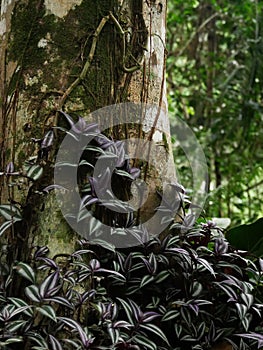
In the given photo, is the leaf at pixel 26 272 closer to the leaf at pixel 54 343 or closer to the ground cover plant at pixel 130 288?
the ground cover plant at pixel 130 288

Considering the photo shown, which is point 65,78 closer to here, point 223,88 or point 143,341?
point 143,341

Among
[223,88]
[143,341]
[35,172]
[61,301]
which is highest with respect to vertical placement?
[223,88]

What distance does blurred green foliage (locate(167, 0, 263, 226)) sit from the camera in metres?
4.46


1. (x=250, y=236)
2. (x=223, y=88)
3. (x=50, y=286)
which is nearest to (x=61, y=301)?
(x=50, y=286)

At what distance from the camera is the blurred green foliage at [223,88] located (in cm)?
446

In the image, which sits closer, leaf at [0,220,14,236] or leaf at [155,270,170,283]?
leaf at [0,220,14,236]

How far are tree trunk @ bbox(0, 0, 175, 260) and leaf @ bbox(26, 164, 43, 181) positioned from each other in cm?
6

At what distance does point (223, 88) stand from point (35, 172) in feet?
10.5

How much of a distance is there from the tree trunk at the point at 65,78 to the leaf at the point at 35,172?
0.18 feet

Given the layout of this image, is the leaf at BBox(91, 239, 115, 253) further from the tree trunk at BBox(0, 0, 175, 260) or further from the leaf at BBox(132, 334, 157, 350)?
the leaf at BBox(132, 334, 157, 350)

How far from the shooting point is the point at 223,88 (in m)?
4.49

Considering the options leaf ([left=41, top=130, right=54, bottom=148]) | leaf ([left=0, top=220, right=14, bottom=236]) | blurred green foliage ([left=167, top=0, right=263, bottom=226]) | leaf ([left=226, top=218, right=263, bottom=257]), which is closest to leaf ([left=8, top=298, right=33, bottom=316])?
leaf ([left=0, top=220, right=14, bottom=236])

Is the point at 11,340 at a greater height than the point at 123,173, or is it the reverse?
the point at 123,173

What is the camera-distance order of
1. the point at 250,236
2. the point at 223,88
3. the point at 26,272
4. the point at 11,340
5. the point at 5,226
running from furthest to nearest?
the point at 223,88 < the point at 250,236 < the point at 5,226 < the point at 26,272 < the point at 11,340
